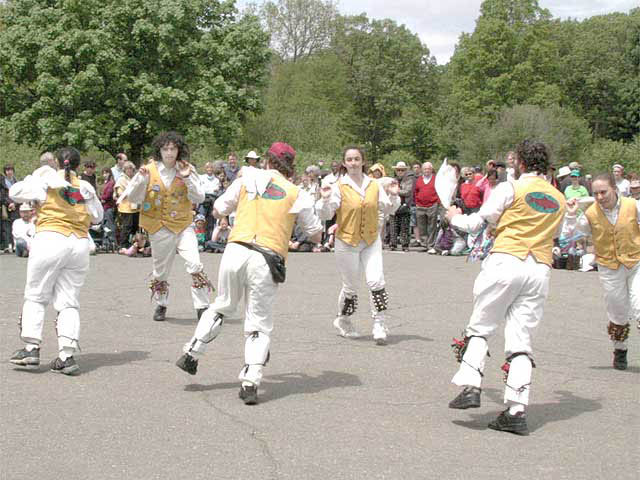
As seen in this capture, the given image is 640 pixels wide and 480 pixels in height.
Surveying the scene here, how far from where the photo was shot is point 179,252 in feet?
33.7

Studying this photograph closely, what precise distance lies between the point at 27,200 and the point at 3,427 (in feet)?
8.07

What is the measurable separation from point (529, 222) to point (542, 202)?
17 centimetres

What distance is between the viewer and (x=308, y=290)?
13.2m

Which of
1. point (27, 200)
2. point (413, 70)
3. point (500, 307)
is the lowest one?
point (500, 307)

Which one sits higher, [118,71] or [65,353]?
[118,71]

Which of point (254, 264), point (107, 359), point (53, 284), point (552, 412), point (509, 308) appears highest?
point (254, 264)

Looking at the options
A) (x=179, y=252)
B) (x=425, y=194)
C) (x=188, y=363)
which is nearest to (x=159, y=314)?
(x=179, y=252)

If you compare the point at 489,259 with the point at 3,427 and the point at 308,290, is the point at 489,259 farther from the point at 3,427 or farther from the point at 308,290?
the point at 308,290

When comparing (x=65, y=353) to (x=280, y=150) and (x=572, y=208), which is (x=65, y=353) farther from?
(x=572, y=208)

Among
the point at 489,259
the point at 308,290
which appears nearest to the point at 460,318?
the point at 308,290

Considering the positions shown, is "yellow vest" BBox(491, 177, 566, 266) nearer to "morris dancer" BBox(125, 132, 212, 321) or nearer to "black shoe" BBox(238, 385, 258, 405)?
"black shoe" BBox(238, 385, 258, 405)

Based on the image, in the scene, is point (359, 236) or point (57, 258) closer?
point (57, 258)

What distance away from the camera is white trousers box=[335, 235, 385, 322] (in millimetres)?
9305

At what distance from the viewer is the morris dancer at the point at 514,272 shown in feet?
20.8
